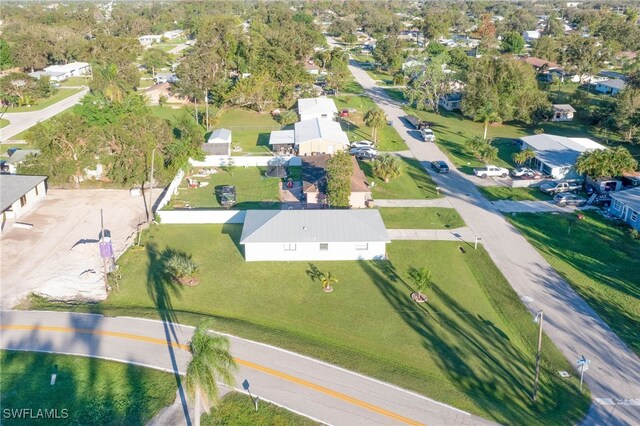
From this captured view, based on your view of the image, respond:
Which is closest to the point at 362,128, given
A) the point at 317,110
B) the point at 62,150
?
the point at 317,110

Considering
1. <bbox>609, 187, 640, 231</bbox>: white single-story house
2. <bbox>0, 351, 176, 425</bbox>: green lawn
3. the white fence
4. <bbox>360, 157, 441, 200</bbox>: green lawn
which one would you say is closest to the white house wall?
the white fence

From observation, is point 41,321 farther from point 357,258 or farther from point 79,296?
point 357,258

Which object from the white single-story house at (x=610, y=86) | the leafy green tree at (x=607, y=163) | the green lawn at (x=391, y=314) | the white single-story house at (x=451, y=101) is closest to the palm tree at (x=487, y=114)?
the white single-story house at (x=451, y=101)

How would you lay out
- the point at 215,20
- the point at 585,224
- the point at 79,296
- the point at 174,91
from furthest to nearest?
the point at 215,20 → the point at 174,91 → the point at 585,224 → the point at 79,296

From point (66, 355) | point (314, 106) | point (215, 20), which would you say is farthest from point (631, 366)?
point (215, 20)

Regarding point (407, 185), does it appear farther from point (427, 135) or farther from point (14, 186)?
point (14, 186)

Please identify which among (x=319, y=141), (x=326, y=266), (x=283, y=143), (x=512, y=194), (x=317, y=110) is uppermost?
(x=317, y=110)
